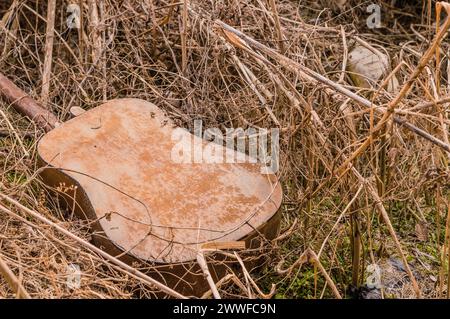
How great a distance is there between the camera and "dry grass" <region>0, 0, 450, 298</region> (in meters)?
2.12

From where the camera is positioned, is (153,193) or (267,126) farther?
(267,126)

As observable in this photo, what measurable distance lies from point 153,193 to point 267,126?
613 millimetres

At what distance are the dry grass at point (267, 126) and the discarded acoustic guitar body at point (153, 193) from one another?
0.09 m

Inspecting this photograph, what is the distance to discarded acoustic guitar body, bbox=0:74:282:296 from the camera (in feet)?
6.81

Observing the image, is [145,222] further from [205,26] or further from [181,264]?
[205,26]

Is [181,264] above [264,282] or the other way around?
above

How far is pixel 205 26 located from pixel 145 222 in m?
1.09

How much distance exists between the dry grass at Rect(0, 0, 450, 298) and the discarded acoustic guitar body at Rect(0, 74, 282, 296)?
93 millimetres

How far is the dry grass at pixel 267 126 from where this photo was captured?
2121mm

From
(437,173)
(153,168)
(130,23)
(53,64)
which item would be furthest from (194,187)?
(53,64)

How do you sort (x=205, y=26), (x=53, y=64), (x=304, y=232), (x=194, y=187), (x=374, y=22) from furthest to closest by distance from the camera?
(x=374, y=22) < (x=53, y=64) < (x=205, y=26) < (x=304, y=232) < (x=194, y=187)

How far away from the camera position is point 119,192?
225 centimetres

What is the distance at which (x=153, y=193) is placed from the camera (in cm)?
227

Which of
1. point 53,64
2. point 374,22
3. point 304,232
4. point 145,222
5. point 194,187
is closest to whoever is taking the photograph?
point 145,222
